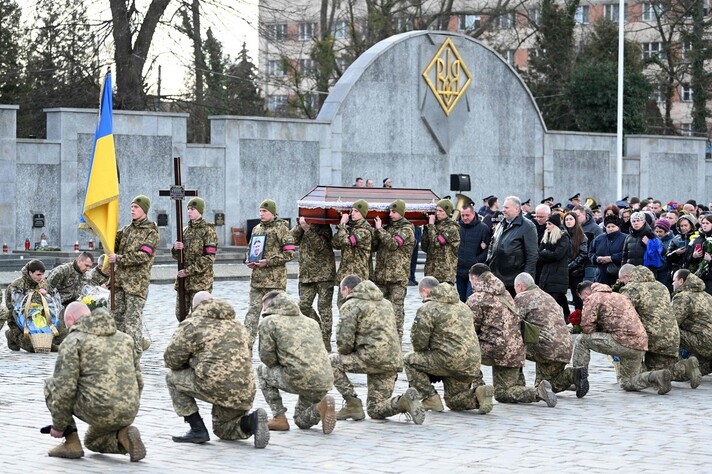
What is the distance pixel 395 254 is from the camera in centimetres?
1755

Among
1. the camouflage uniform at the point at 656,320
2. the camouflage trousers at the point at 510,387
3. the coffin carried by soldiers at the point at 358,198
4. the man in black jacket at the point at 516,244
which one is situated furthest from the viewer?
the coffin carried by soldiers at the point at 358,198

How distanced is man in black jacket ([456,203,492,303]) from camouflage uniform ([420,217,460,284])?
0.71m

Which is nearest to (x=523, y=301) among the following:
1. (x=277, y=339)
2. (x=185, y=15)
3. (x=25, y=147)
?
(x=277, y=339)

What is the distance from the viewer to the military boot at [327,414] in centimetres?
1170

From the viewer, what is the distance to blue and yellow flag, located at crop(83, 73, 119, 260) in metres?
15.9

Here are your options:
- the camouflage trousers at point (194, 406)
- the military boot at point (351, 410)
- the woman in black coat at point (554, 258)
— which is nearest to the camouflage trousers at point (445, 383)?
the military boot at point (351, 410)

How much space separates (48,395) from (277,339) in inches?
79.6

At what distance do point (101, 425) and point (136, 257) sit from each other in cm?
571

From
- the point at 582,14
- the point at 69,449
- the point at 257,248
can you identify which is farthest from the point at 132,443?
the point at 582,14

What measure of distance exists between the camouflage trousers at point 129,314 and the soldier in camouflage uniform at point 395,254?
302 centimetres

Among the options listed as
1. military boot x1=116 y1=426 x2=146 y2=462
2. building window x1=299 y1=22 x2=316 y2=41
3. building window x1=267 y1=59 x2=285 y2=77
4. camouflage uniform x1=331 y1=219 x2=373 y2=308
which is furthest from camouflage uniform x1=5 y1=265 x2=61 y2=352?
building window x1=299 y1=22 x2=316 y2=41

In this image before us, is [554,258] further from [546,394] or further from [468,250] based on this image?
[546,394]

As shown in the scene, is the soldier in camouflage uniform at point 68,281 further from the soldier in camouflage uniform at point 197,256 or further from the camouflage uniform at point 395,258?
the camouflage uniform at point 395,258

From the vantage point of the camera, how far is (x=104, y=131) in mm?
16234
